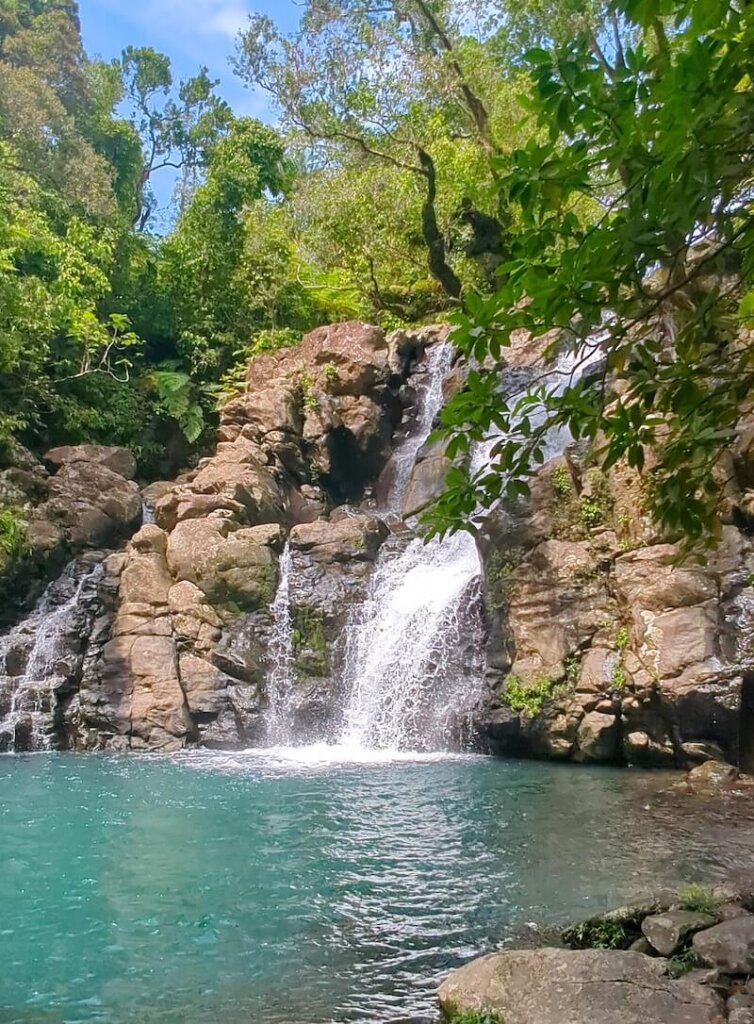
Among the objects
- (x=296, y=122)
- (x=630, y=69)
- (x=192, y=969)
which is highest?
(x=296, y=122)

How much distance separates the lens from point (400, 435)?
1962 centimetres

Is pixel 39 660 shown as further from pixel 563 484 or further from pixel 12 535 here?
pixel 563 484

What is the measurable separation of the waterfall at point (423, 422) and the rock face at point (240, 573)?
21.0 inches

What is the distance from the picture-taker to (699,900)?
5363 millimetres

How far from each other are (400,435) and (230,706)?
8.27 metres

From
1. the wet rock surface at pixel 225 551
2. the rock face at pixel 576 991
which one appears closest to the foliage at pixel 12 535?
the wet rock surface at pixel 225 551

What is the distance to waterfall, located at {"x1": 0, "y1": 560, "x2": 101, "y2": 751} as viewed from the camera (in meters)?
13.2

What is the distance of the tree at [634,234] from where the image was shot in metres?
2.17

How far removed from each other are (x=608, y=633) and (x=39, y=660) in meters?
9.10

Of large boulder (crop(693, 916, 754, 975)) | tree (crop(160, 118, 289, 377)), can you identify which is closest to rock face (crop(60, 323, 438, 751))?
tree (crop(160, 118, 289, 377))

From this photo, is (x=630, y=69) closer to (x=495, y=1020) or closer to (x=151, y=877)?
(x=495, y=1020)

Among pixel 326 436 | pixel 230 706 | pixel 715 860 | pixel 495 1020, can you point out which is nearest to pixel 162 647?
pixel 230 706

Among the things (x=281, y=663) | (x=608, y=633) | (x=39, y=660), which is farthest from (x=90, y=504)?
(x=608, y=633)

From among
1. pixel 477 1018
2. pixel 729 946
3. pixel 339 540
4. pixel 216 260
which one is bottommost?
pixel 477 1018
